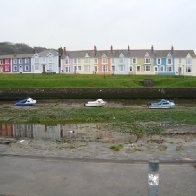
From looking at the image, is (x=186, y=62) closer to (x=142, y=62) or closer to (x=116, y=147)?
(x=142, y=62)

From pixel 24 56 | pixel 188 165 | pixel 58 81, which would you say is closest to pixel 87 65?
pixel 24 56

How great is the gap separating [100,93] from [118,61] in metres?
46.4

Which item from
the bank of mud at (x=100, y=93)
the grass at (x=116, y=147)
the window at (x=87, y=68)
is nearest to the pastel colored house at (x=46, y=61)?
the window at (x=87, y=68)

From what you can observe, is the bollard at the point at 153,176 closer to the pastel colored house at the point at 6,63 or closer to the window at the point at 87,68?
the window at the point at 87,68

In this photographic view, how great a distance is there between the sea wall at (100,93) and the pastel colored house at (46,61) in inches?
1893

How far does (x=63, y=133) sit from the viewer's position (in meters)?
17.7

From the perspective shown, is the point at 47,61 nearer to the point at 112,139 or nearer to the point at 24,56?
the point at 24,56

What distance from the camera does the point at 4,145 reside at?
1355cm

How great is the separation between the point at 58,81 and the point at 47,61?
43.8m

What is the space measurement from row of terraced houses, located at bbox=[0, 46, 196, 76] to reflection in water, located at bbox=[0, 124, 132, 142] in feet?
226

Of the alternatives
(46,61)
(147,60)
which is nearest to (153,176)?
(147,60)

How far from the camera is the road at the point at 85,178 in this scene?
7.64 meters

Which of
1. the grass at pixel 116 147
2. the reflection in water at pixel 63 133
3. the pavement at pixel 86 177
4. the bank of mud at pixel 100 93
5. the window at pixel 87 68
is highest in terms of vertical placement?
the window at pixel 87 68

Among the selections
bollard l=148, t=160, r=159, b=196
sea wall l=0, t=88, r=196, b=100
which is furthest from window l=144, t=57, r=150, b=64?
bollard l=148, t=160, r=159, b=196
